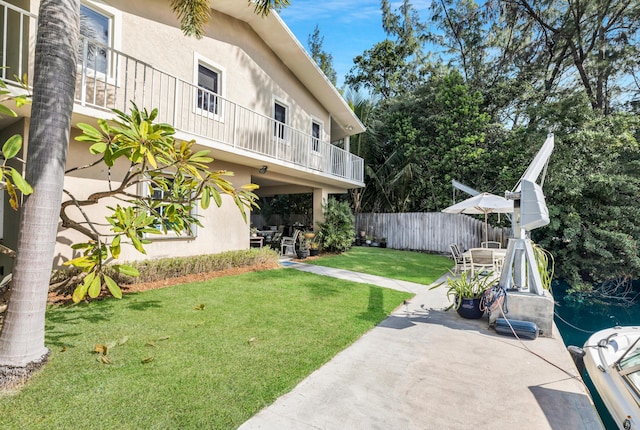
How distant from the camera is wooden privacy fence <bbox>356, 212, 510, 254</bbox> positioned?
48.9 ft

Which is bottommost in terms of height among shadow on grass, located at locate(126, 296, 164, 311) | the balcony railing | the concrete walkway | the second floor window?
the concrete walkway

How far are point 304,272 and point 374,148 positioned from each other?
1246 cm

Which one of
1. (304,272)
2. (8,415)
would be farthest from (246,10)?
(8,415)

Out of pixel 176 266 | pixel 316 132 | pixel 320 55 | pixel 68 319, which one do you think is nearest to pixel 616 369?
pixel 68 319

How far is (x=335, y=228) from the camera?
1299cm

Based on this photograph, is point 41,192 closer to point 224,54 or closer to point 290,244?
point 224,54

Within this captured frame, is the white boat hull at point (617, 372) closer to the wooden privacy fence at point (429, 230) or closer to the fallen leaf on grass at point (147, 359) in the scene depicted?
the fallen leaf on grass at point (147, 359)

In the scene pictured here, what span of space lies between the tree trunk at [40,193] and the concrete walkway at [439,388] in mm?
2352

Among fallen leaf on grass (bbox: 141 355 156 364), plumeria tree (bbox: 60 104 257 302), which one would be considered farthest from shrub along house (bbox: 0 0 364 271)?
fallen leaf on grass (bbox: 141 355 156 364)

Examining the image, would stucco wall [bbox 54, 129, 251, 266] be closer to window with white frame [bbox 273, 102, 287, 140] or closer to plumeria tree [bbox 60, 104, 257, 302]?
plumeria tree [bbox 60, 104, 257, 302]

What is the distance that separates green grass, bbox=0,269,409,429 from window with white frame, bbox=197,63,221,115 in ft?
17.0

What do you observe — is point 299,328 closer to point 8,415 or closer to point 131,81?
point 8,415

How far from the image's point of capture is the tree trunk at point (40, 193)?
2.92 m

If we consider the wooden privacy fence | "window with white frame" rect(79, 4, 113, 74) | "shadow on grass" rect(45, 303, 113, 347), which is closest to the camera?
"shadow on grass" rect(45, 303, 113, 347)
